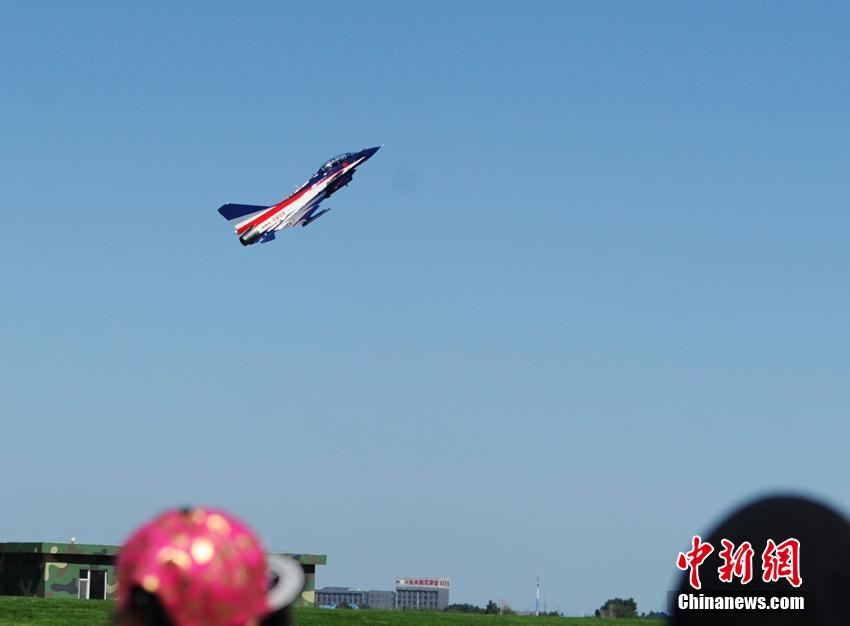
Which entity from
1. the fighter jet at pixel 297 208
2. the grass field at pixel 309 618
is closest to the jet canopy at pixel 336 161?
the fighter jet at pixel 297 208

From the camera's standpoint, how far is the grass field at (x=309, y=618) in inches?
1987

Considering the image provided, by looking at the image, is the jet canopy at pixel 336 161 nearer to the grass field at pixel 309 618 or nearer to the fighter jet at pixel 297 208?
the fighter jet at pixel 297 208

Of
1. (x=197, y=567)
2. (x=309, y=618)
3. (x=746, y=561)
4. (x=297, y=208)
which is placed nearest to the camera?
(x=197, y=567)

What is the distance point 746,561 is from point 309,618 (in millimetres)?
54516

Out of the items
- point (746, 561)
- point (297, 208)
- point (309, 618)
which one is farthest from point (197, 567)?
point (297, 208)

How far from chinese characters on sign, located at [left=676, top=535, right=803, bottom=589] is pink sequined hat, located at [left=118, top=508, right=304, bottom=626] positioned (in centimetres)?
100

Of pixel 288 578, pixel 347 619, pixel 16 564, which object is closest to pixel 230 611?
pixel 288 578

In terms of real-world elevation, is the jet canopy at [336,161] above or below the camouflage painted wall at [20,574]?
above

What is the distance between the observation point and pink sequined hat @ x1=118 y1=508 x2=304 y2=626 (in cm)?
269

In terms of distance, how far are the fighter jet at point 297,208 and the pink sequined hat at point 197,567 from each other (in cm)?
7787

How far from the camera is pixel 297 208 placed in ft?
272

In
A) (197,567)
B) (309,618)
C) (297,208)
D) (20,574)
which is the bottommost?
(197,567)

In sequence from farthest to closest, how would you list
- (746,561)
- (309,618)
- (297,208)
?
(297,208)
(309,618)
(746,561)

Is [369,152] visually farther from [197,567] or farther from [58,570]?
[197,567]
